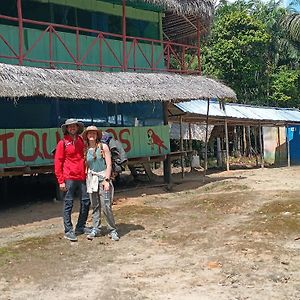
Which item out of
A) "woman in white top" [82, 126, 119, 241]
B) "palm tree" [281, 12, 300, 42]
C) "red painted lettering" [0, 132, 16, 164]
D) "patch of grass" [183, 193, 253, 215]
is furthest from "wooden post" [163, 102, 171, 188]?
"palm tree" [281, 12, 300, 42]

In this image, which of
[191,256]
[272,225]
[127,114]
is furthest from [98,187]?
[127,114]

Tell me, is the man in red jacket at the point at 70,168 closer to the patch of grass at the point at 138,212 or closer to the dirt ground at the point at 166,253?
the dirt ground at the point at 166,253

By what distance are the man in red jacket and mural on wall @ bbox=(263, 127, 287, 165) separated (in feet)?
63.8

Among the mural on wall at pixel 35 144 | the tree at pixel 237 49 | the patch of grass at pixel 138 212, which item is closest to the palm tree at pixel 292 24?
the tree at pixel 237 49

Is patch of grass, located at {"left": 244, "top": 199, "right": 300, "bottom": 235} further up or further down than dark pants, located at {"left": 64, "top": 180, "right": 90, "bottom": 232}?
further down

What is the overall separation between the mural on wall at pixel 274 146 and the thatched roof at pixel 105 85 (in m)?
13.0

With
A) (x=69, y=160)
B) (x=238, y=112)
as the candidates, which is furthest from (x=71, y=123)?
(x=238, y=112)

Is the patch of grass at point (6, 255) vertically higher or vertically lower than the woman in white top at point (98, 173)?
lower

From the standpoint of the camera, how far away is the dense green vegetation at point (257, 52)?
26609 mm

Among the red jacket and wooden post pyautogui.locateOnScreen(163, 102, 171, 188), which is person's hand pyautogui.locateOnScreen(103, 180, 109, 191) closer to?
the red jacket

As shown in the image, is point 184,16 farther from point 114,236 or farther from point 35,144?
point 114,236

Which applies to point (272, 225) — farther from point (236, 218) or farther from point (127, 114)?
point (127, 114)

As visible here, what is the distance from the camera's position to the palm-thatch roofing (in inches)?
532

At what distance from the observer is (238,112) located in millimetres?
20672
